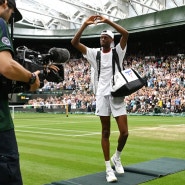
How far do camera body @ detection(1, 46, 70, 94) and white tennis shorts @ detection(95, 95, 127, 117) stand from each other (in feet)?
8.39

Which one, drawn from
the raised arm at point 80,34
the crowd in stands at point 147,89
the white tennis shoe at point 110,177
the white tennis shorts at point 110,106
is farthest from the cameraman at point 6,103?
→ the crowd in stands at point 147,89

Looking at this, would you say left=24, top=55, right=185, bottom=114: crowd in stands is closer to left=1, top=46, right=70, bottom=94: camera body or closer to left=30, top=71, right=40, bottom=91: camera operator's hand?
left=1, top=46, right=70, bottom=94: camera body

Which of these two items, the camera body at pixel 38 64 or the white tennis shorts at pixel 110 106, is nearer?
the camera body at pixel 38 64

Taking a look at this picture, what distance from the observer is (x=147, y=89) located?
31.3 metres

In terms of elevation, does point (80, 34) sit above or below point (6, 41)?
above

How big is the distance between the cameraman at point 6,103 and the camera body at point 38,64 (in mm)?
48

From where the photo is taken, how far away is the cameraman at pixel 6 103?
Answer: 295 centimetres

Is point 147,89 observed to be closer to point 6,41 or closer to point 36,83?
point 36,83

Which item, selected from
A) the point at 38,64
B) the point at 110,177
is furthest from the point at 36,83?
the point at 110,177

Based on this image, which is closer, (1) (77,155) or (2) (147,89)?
(1) (77,155)

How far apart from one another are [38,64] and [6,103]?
0.44 metres

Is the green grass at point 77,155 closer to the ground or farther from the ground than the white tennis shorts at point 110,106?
closer to the ground

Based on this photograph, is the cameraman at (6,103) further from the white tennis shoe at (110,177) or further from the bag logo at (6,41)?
the white tennis shoe at (110,177)

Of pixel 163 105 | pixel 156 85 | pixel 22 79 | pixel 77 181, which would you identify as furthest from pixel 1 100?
pixel 156 85
